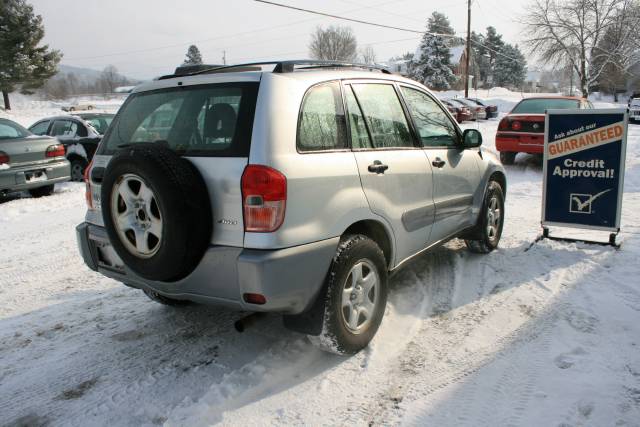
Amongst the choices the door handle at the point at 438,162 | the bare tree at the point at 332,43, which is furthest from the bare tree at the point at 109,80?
the door handle at the point at 438,162

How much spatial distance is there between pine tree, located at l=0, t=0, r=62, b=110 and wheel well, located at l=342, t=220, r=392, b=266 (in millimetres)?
48309

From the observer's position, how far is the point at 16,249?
5.92 m

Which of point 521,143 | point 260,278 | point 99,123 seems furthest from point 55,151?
point 521,143

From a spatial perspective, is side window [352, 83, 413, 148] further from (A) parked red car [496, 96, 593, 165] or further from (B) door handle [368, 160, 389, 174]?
(A) parked red car [496, 96, 593, 165]

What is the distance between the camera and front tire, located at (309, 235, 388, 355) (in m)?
3.00

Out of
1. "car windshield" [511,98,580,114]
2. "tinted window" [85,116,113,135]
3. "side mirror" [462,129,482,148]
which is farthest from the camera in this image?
"tinted window" [85,116,113,135]

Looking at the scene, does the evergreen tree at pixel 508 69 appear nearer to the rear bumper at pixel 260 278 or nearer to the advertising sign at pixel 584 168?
the advertising sign at pixel 584 168

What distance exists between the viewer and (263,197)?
2652mm

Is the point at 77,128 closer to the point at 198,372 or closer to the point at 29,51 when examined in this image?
the point at 198,372

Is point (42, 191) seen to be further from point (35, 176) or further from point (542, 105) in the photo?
point (542, 105)

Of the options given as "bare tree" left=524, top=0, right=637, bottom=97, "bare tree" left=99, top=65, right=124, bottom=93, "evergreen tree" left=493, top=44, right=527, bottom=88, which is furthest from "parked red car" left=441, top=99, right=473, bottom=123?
"bare tree" left=99, top=65, right=124, bottom=93

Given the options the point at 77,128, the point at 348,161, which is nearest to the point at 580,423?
the point at 348,161

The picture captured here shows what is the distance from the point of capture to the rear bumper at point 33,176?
321 inches

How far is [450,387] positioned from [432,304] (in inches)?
47.6
